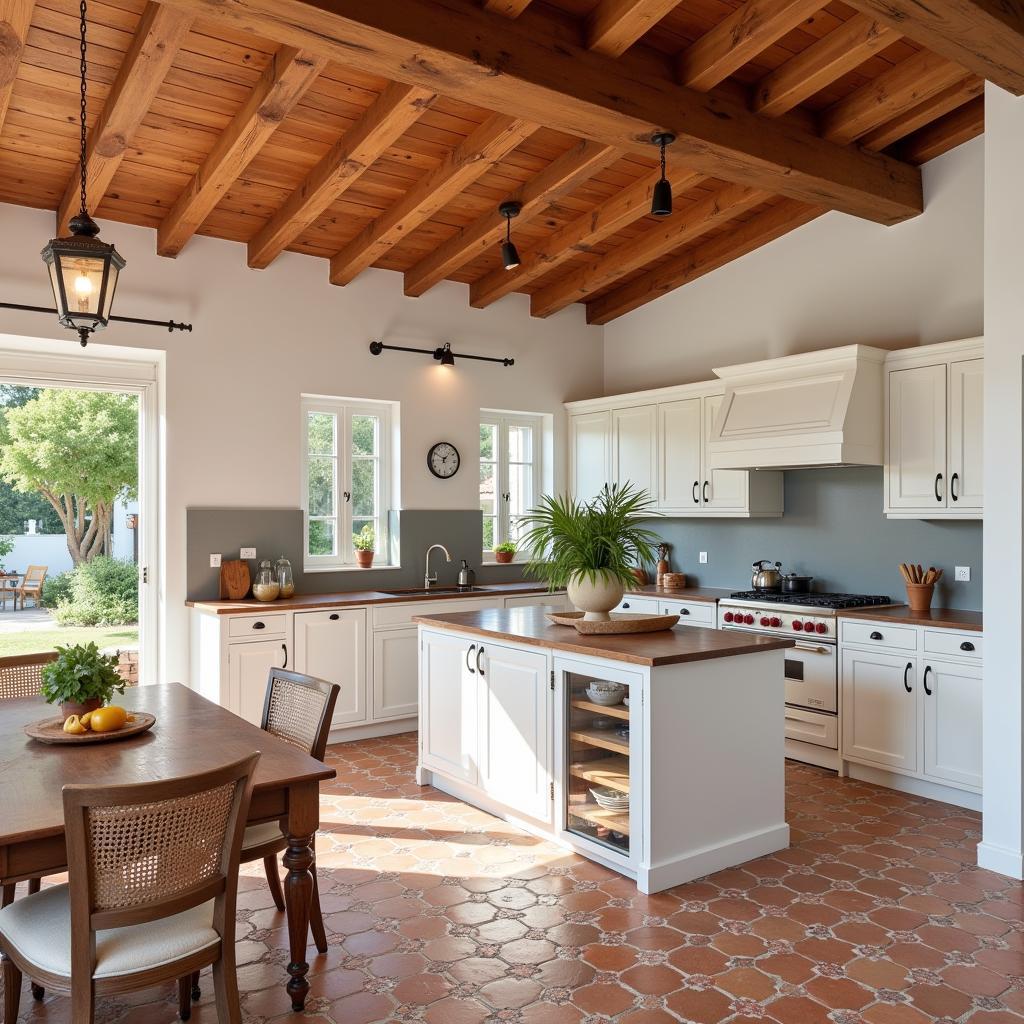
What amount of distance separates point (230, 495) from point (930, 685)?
4254 millimetres

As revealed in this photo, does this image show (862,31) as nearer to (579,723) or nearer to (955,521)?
(955,521)

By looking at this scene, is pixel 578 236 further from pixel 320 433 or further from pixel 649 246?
pixel 320 433

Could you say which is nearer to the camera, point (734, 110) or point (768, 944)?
point (768, 944)

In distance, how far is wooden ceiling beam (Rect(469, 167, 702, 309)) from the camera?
17.2ft

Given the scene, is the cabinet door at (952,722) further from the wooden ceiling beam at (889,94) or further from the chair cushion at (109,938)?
the chair cushion at (109,938)

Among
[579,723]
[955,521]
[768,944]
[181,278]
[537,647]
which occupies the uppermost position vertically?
[181,278]

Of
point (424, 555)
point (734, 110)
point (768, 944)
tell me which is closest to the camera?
point (768, 944)

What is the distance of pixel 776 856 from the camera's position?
379cm

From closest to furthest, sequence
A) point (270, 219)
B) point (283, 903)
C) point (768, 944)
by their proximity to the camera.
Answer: point (768, 944)
point (283, 903)
point (270, 219)

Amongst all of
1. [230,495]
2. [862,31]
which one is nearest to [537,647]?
[230,495]

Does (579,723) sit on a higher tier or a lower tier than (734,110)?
lower

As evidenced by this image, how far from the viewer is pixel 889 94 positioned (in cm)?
→ 441

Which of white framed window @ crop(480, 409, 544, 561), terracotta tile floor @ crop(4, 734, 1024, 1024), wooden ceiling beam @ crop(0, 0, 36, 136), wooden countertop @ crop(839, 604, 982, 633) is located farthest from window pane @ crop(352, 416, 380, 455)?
wooden countertop @ crop(839, 604, 982, 633)

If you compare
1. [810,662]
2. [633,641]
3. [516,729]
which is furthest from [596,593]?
[810,662]
